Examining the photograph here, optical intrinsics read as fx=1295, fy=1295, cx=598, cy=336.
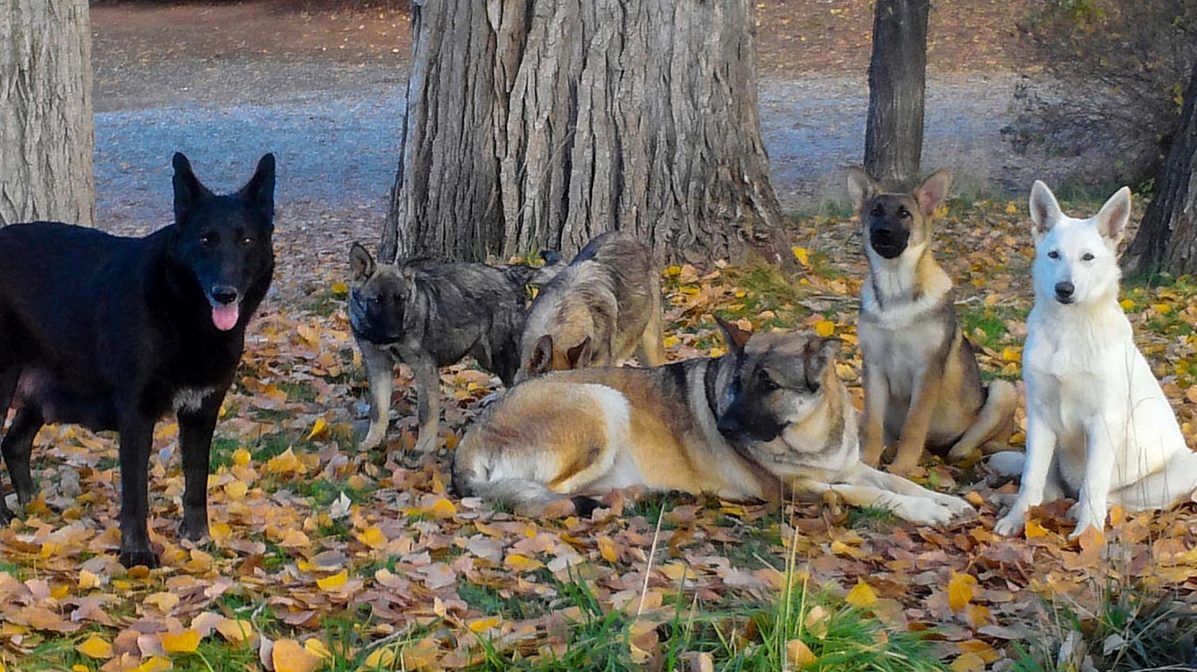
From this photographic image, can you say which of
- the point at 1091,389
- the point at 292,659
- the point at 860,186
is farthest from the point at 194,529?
the point at 1091,389

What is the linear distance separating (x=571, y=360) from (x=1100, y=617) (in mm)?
3629

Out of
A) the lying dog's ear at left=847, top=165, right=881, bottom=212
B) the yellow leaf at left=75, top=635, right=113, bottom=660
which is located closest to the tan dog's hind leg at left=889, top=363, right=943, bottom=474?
the lying dog's ear at left=847, top=165, right=881, bottom=212

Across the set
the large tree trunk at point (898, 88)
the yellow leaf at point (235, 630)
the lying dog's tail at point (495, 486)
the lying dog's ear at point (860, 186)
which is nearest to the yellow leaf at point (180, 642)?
the yellow leaf at point (235, 630)

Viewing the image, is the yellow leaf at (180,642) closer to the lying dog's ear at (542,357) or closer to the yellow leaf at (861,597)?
the yellow leaf at (861,597)

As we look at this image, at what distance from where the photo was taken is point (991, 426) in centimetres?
679

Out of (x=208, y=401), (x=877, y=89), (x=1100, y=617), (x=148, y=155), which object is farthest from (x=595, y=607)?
(x=148, y=155)

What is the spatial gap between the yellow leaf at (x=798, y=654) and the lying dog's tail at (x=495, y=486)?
215 centimetres

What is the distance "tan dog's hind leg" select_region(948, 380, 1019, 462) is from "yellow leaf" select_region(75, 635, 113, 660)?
438 cm

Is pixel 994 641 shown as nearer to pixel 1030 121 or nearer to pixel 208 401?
pixel 208 401

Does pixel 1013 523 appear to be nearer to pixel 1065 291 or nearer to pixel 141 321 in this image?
pixel 1065 291

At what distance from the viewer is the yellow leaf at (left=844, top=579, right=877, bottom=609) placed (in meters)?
4.39

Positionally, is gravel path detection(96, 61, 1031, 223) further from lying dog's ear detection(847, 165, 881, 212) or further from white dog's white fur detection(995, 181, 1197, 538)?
white dog's white fur detection(995, 181, 1197, 538)

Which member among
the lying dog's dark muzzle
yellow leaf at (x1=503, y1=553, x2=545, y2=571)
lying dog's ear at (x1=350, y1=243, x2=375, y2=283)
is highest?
the lying dog's dark muzzle

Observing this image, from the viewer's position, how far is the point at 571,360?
7.23 meters
